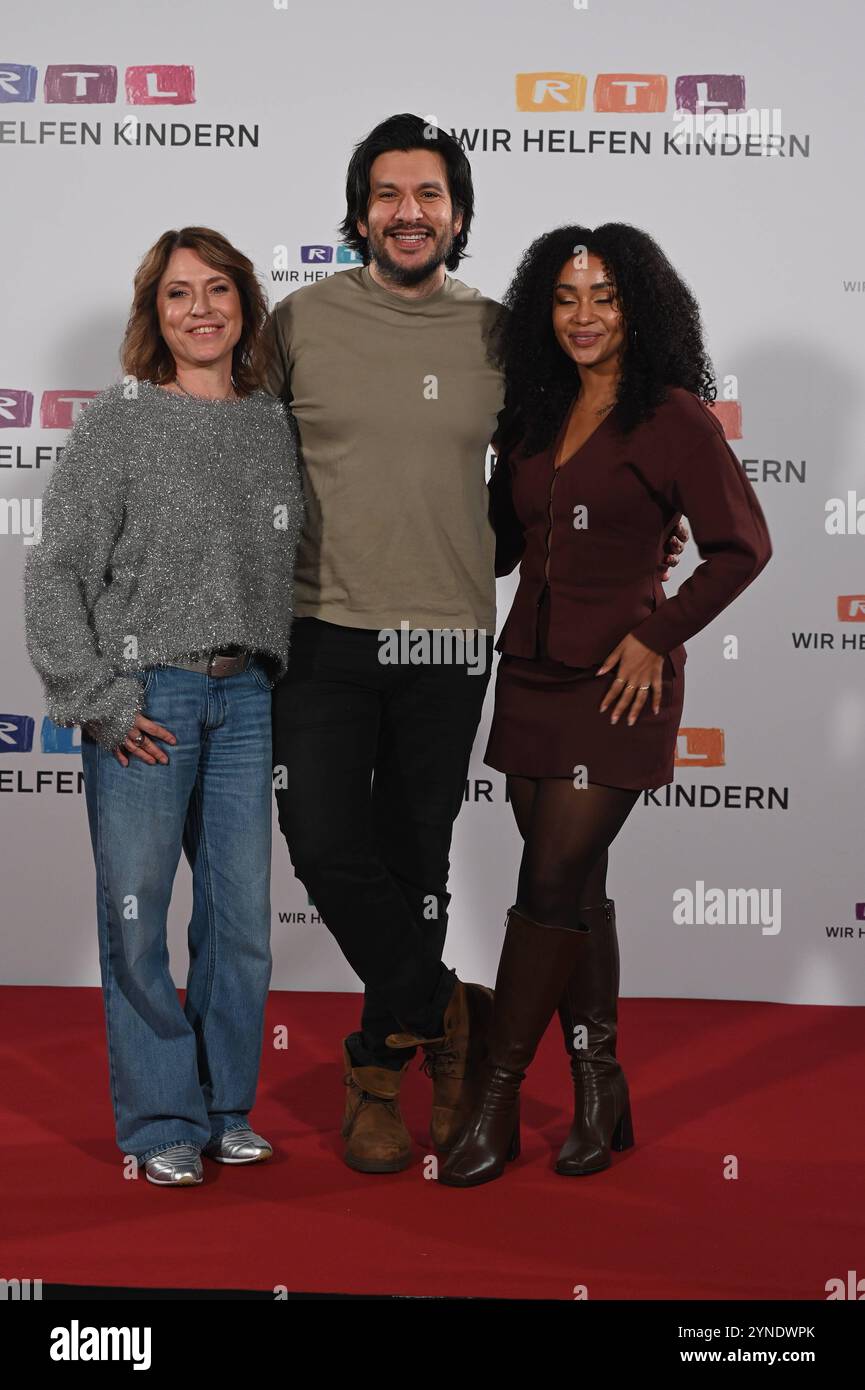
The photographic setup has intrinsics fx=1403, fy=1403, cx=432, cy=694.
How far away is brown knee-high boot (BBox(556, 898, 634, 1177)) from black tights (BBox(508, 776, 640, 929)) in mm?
138

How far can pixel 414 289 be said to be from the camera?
236 cm

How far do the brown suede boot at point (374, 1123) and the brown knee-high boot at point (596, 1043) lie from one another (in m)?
0.28

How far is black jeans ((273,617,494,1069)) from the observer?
7.54ft

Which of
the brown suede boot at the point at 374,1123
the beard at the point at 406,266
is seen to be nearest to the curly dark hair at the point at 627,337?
the beard at the point at 406,266

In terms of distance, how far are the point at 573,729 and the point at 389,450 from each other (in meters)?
0.54

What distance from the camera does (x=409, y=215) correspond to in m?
2.30

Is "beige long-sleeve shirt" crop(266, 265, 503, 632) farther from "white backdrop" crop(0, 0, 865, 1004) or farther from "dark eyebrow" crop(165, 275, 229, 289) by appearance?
"white backdrop" crop(0, 0, 865, 1004)

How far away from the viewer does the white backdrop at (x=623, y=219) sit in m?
3.34

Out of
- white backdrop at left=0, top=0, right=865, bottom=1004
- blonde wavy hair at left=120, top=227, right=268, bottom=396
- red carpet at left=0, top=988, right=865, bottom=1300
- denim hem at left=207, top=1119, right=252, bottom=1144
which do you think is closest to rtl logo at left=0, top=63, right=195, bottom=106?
white backdrop at left=0, top=0, right=865, bottom=1004

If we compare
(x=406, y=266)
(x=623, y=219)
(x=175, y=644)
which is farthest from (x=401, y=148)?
(x=623, y=219)

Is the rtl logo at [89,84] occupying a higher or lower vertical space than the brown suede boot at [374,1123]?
higher

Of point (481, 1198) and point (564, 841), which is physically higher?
point (564, 841)

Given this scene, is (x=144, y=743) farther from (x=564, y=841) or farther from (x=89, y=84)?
(x=89, y=84)

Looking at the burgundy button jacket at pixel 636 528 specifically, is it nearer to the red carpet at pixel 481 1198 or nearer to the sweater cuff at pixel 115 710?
the sweater cuff at pixel 115 710
